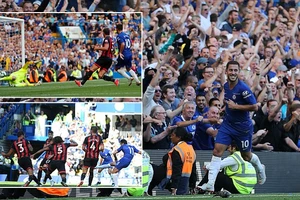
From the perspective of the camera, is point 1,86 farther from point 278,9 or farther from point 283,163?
point 278,9

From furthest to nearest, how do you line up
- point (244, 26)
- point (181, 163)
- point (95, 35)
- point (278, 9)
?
1. point (278, 9)
2. point (244, 26)
3. point (181, 163)
4. point (95, 35)

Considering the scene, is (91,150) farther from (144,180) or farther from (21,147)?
(144,180)

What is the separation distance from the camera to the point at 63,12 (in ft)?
39.4

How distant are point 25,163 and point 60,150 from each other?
1.84ft

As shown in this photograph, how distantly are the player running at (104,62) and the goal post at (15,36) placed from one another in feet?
3.14

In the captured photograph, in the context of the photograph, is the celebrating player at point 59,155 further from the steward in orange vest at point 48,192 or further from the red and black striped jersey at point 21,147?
Answer: the steward in orange vest at point 48,192

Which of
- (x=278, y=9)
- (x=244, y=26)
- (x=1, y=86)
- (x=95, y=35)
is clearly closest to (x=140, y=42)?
(x=95, y=35)

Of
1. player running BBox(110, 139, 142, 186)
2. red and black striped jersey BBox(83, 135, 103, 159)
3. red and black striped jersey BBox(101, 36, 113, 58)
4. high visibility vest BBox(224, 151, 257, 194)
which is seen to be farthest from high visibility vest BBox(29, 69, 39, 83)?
high visibility vest BBox(224, 151, 257, 194)

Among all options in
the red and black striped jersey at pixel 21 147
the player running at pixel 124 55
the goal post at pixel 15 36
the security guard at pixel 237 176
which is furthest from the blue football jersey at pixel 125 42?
the security guard at pixel 237 176

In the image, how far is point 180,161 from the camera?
41.9 ft

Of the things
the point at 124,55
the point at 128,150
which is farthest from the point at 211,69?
the point at 128,150

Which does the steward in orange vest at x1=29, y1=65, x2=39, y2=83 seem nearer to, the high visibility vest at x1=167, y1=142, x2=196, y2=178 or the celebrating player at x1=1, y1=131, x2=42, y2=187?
the celebrating player at x1=1, y1=131, x2=42, y2=187

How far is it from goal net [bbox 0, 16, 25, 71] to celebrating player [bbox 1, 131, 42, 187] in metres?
1.03

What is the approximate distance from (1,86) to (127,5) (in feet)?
10.5
